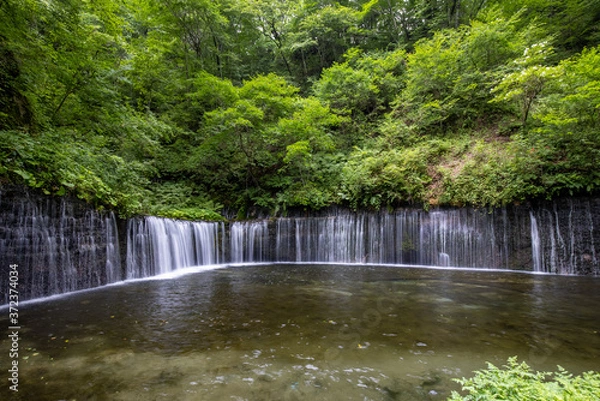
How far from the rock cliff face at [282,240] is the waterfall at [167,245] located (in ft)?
0.11

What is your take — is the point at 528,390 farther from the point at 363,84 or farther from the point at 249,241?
the point at 363,84

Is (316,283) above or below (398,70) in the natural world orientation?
below

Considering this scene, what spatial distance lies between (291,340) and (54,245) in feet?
19.3

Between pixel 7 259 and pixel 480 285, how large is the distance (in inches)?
399

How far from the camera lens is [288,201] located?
13.0 m

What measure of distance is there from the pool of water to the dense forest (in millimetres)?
3701

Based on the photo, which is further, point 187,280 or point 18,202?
point 187,280

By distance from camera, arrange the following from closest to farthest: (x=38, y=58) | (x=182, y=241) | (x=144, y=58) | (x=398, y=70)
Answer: (x=38, y=58), (x=182, y=241), (x=144, y=58), (x=398, y=70)

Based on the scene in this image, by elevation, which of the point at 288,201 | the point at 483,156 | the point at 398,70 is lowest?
the point at 288,201

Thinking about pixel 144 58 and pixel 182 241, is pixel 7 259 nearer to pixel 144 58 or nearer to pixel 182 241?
pixel 182 241

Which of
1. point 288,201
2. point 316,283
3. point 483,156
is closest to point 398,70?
point 483,156

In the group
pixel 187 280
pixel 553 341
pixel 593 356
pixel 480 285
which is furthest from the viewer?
pixel 187 280

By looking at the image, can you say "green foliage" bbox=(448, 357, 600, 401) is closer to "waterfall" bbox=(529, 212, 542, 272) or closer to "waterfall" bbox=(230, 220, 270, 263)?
"waterfall" bbox=(529, 212, 542, 272)

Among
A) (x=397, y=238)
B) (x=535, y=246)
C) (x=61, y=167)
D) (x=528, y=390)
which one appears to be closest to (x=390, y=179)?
(x=397, y=238)
